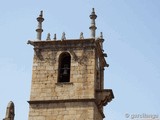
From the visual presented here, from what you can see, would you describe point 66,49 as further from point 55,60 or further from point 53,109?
point 53,109

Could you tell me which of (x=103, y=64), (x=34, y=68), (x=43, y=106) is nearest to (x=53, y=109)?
(x=43, y=106)

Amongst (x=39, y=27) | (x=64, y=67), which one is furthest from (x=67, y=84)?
(x=39, y=27)

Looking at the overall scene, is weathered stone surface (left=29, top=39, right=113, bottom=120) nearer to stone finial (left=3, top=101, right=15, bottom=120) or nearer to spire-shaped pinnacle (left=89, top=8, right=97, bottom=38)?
spire-shaped pinnacle (left=89, top=8, right=97, bottom=38)

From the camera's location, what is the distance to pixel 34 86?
30078 mm

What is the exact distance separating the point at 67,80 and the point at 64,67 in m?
0.77

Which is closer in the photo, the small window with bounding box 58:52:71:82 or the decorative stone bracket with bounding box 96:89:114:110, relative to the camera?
the decorative stone bracket with bounding box 96:89:114:110

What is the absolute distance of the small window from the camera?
30328 millimetres

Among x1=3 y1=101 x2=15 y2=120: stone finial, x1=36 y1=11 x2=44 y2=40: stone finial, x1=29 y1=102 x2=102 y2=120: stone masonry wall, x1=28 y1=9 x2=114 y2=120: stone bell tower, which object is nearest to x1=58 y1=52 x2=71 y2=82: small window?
x1=28 y1=9 x2=114 y2=120: stone bell tower

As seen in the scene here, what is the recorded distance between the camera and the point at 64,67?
100ft

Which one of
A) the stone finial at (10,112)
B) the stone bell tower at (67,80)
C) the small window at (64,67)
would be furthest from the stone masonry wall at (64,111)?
the small window at (64,67)

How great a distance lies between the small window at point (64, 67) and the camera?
Answer: 30328 mm

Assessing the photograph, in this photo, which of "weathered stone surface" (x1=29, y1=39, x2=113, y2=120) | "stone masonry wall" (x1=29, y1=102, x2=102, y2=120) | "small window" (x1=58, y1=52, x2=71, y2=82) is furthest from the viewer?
"small window" (x1=58, y1=52, x2=71, y2=82)

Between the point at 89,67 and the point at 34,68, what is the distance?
2.97m

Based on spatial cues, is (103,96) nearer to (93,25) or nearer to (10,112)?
(93,25)
